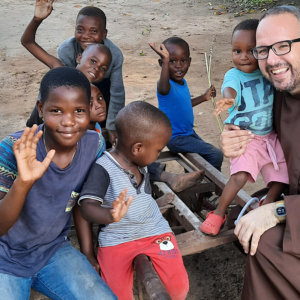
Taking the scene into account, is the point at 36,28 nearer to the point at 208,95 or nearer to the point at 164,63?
the point at 164,63

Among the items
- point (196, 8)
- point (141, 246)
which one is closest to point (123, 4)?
point (196, 8)

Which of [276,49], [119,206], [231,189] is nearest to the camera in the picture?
[119,206]

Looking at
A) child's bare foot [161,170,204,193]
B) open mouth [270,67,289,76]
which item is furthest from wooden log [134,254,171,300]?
open mouth [270,67,289,76]

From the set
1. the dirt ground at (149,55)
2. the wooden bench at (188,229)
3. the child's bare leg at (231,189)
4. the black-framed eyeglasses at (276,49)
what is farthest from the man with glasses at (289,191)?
the dirt ground at (149,55)

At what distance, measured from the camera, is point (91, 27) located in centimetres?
358

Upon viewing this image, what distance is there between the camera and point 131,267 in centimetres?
224

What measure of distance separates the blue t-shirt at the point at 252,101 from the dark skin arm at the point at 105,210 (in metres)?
1.14

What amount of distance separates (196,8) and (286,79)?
11020mm

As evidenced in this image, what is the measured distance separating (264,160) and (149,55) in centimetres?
635

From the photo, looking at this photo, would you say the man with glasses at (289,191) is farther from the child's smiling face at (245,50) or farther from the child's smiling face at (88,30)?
the child's smiling face at (88,30)

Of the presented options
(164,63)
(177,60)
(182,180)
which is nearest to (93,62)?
(164,63)

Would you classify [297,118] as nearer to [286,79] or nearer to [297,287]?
[286,79]

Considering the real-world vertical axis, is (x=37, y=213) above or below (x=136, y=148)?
below

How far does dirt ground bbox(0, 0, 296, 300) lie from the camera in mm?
3230
